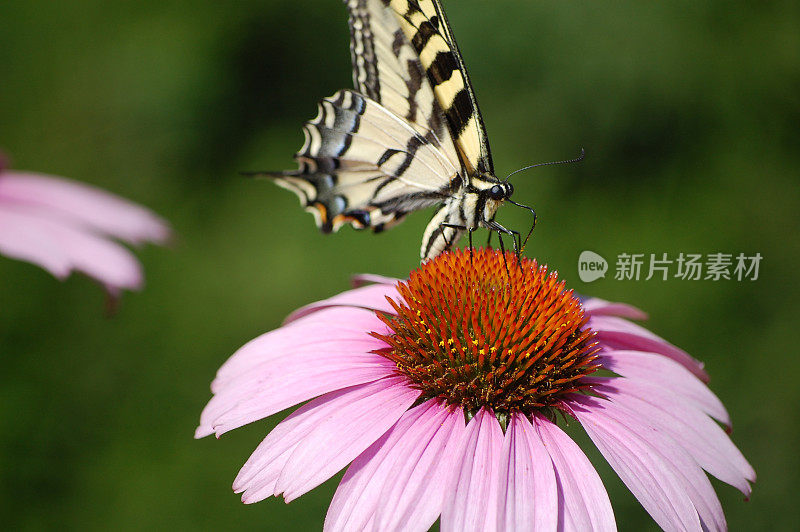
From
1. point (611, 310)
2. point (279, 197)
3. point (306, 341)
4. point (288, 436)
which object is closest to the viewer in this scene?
point (288, 436)

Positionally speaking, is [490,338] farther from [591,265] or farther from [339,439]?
[591,265]

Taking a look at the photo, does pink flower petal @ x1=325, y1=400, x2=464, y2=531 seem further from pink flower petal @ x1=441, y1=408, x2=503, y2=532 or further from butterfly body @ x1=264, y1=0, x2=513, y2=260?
butterfly body @ x1=264, y1=0, x2=513, y2=260

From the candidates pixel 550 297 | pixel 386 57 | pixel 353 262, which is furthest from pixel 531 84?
pixel 550 297

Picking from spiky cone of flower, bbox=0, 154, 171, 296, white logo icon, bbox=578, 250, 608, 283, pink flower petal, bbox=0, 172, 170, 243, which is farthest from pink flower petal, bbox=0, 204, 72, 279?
white logo icon, bbox=578, 250, 608, 283

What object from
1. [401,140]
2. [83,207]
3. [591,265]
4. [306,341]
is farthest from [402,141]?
[591,265]

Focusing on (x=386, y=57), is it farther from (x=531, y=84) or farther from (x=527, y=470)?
(x=531, y=84)

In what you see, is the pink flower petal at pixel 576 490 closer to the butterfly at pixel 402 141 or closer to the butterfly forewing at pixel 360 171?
the butterfly at pixel 402 141
